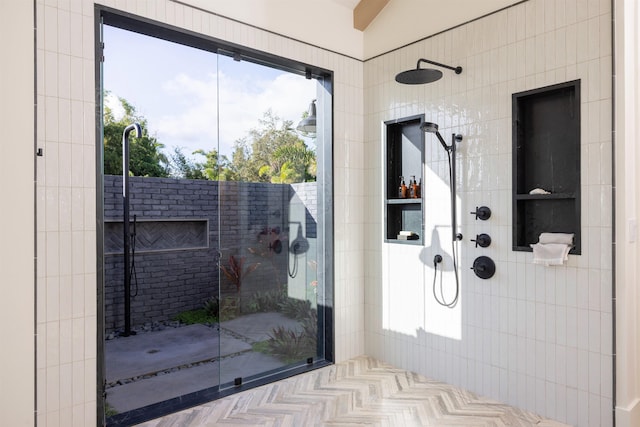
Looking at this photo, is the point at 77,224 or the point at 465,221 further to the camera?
the point at 465,221

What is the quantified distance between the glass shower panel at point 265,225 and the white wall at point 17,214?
1.17 metres

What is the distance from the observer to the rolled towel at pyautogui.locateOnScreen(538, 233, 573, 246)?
8.33 feet

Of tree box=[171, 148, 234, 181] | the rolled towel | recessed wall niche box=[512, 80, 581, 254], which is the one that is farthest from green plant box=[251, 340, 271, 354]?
tree box=[171, 148, 234, 181]

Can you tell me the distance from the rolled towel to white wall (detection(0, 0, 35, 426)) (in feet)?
9.66

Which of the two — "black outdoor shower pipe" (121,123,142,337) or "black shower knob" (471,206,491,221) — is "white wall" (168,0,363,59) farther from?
"black outdoor shower pipe" (121,123,142,337)

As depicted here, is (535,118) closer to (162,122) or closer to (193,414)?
(193,414)

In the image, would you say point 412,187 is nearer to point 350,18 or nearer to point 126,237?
point 350,18

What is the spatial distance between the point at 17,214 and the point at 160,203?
309 cm

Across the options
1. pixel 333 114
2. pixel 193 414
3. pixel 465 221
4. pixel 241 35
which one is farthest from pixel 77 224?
pixel 465 221

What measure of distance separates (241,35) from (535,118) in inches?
84.2

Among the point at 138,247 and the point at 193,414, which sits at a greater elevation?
the point at 138,247

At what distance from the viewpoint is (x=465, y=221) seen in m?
3.07

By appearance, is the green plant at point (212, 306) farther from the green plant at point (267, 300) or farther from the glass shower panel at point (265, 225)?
the green plant at point (267, 300)

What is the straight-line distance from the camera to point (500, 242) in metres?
2.87
